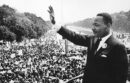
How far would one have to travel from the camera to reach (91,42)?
124 inches

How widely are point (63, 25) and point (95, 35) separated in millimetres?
518

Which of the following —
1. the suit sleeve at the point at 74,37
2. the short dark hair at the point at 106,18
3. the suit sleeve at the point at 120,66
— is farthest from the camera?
the suit sleeve at the point at 74,37

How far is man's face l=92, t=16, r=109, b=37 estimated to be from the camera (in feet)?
9.60

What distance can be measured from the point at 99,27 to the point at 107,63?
0.42m

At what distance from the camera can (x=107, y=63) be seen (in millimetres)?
2885

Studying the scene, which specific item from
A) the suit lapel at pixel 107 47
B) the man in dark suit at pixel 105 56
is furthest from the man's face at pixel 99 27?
the suit lapel at pixel 107 47

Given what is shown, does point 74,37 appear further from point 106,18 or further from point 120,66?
point 120,66

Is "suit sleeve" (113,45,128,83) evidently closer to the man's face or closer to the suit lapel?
the suit lapel

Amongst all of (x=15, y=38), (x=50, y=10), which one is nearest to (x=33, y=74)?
(x=50, y=10)

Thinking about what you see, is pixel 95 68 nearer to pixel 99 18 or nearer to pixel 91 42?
pixel 91 42

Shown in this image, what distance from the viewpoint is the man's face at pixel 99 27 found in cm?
293

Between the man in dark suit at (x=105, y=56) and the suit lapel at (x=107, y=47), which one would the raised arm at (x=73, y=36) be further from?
the suit lapel at (x=107, y=47)

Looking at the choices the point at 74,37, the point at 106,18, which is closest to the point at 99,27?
the point at 106,18

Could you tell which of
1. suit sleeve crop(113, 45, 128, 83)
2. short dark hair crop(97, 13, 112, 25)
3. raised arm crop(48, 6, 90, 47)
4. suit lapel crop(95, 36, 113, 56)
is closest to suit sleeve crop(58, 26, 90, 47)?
raised arm crop(48, 6, 90, 47)
